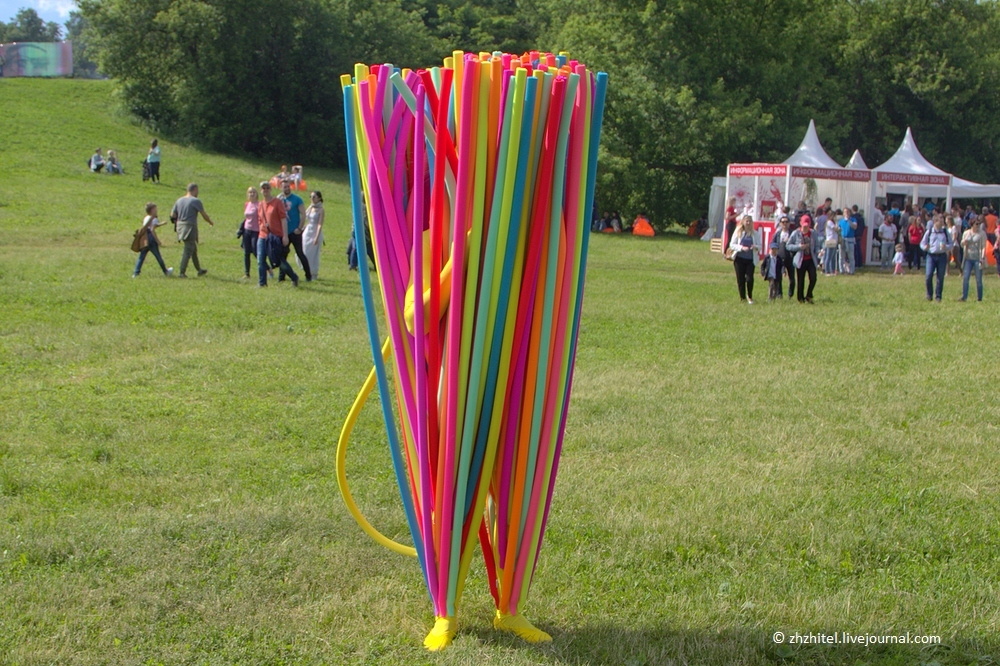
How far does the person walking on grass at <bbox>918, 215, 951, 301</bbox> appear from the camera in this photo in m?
16.8

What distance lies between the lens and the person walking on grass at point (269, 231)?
1520 centimetres

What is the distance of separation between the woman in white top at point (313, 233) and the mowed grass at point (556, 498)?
122 inches

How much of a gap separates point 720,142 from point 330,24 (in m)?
23.4

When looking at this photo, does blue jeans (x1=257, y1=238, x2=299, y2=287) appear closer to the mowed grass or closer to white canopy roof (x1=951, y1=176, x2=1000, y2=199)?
the mowed grass

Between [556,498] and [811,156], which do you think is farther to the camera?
[811,156]

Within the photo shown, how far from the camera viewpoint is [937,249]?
55.4ft

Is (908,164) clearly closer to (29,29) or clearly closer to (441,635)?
(441,635)

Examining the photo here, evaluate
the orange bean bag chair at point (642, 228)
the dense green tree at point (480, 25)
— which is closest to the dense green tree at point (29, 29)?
the dense green tree at point (480, 25)

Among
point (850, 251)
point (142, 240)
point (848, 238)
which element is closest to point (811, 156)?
point (848, 238)

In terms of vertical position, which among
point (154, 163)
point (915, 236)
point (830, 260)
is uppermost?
point (154, 163)

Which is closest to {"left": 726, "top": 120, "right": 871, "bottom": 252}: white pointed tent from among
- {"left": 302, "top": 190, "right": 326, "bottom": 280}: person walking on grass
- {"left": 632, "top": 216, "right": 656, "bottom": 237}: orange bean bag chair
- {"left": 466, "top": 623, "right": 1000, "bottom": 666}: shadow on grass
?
{"left": 632, "top": 216, "right": 656, "bottom": 237}: orange bean bag chair

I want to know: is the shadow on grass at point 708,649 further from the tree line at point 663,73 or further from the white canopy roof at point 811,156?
the tree line at point 663,73

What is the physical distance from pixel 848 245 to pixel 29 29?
485 feet

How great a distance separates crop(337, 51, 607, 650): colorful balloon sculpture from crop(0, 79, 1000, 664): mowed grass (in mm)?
601
